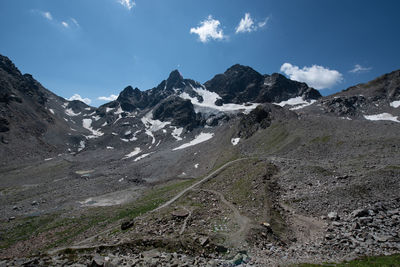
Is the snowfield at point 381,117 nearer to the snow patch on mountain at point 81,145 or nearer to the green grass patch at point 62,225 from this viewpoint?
the green grass patch at point 62,225

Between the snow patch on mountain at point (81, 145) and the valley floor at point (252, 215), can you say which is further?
the snow patch on mountain at point (81, 145)

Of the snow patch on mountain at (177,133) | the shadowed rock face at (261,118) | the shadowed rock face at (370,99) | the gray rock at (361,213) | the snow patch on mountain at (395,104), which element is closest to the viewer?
the gray rock at (361,213)

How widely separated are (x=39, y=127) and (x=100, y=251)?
189 metres

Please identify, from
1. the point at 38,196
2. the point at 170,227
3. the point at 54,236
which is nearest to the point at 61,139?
the point at 38,196

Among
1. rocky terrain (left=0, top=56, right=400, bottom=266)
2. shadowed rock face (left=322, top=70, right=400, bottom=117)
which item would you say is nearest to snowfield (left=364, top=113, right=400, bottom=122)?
rocky terrain (left=0, top=56, right=400, bottom=266)

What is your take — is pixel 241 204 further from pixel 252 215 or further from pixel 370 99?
pixel 370 99

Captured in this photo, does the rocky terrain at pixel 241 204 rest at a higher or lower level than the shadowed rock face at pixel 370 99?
lower

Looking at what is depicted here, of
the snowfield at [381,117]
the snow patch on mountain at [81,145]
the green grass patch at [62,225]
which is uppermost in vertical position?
the snowfield at [381,117]

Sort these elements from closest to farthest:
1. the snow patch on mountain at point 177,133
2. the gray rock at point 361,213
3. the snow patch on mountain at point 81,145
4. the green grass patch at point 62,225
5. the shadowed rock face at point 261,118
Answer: the gray rock at point 361,213, the green grass patch at point 62,225, the shadowed rock face at point 261,118, the snow patch on mountain at point 81,145, the snow patch on mountain at point 177,133

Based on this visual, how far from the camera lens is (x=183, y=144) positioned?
5655 inches

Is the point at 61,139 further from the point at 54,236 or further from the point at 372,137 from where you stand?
the point at 372,137

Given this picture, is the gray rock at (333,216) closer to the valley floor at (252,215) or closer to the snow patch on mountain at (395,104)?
the valley floor at (252,215)

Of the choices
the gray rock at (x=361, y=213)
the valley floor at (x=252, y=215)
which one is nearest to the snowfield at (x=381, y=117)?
the valley floor at (x=252, y=215)

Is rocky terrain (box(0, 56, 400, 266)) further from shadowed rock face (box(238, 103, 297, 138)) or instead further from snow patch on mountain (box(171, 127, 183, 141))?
snow patch on mountain (box(171, 127, 183, 141))
